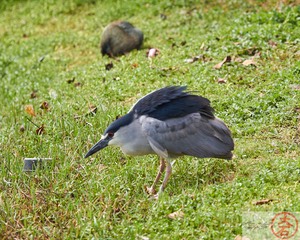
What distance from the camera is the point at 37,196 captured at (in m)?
6.43

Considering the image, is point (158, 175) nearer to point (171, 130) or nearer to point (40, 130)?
point (171, 130)

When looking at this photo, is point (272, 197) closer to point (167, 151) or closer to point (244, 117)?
point (167, 151)

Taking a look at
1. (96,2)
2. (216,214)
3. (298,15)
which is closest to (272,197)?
(216,214)

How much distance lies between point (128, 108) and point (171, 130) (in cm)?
223

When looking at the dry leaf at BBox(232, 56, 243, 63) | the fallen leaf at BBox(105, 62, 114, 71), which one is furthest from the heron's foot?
the fallen leaf at BBox(105, 62, 114, 71)

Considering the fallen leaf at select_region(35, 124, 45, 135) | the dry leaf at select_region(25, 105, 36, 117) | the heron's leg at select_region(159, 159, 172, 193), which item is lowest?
the dry leaf at select_region(25, 105, 36, 117)

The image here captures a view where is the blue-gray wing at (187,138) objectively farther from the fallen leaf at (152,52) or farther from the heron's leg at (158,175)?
the fallen leaf at (152,52)

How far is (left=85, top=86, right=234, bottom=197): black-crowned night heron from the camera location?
6391 mm

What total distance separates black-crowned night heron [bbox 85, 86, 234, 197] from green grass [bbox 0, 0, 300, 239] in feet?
1.08

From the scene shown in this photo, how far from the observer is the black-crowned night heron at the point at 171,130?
21.0 feet

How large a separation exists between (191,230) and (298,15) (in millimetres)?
5758

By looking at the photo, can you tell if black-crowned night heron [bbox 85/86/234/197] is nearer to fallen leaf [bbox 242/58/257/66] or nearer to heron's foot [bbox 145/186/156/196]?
heron's foot [bbox 145/186/156/196]

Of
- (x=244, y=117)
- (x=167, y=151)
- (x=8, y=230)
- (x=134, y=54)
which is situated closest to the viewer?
(x=8, y=230)

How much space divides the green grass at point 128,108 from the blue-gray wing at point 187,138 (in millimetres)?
317
